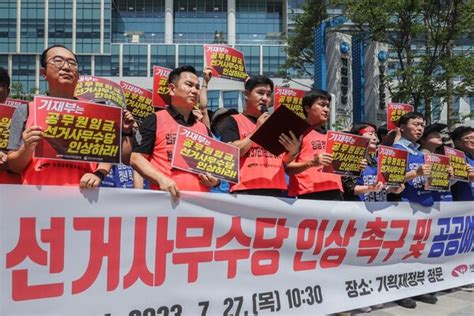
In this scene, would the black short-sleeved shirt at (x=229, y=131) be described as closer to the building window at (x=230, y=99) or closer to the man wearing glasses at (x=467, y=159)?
the man wearing glasses at (x=467, y=159)

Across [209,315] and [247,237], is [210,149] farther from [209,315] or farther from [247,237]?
[209,315]

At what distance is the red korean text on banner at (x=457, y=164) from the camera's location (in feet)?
15.8

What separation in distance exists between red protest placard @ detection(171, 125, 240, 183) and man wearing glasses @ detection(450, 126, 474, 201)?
3.04 metres

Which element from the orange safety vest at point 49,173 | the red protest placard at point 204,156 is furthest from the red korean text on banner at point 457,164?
the orange safety vest at point 49,173

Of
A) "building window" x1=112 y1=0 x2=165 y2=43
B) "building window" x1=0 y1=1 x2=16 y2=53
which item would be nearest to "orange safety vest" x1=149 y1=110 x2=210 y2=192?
"building window" x1=112 y1=0 x2=165 y2=43

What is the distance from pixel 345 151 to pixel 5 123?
7.57ft

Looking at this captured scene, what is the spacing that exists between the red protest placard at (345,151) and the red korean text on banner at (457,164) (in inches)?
53.2

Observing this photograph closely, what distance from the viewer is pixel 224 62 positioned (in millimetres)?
5266

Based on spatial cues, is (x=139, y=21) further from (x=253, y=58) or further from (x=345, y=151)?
(x=345, y=151)

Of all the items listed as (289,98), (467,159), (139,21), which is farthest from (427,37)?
(139,21)

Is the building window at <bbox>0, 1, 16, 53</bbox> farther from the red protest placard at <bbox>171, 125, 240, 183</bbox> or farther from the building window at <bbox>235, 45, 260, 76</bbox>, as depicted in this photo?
the red protest placard at <bbox>171, 125, 240, 183</bbox>

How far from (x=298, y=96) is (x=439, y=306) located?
2.43 meters

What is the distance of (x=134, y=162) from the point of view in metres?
3.20

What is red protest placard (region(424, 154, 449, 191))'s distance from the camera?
177 inches
